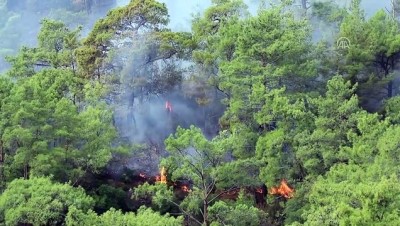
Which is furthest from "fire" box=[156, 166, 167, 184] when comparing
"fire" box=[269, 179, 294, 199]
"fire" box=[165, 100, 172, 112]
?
"fire" box=[165, 100, 172, 112]

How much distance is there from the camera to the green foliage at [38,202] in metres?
21.9

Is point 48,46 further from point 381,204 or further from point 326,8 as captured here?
point 381,204

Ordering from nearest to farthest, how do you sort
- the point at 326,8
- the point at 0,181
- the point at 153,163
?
the point at 0,181, the point at 153,163, the point at 326,8

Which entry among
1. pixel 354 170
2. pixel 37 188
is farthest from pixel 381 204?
pixel 37 188

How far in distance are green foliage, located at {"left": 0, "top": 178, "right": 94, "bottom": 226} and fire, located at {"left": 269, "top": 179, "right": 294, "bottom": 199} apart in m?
7.77

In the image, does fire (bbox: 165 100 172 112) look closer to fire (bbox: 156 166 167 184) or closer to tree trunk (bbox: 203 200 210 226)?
fire (bbox: 156 166 167 184)

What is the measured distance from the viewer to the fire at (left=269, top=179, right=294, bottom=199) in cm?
2617

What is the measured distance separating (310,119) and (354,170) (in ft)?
12.3

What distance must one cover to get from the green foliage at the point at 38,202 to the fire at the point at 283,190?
25.5 feet

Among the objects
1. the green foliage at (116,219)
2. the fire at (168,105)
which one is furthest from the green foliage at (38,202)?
the fire at (168,105)

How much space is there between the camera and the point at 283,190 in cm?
2692

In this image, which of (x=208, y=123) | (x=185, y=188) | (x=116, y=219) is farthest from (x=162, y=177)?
(x=116, y=219)

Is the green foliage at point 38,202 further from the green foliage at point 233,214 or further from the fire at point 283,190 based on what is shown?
the fire at point 283,190

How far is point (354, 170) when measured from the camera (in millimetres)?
22891
